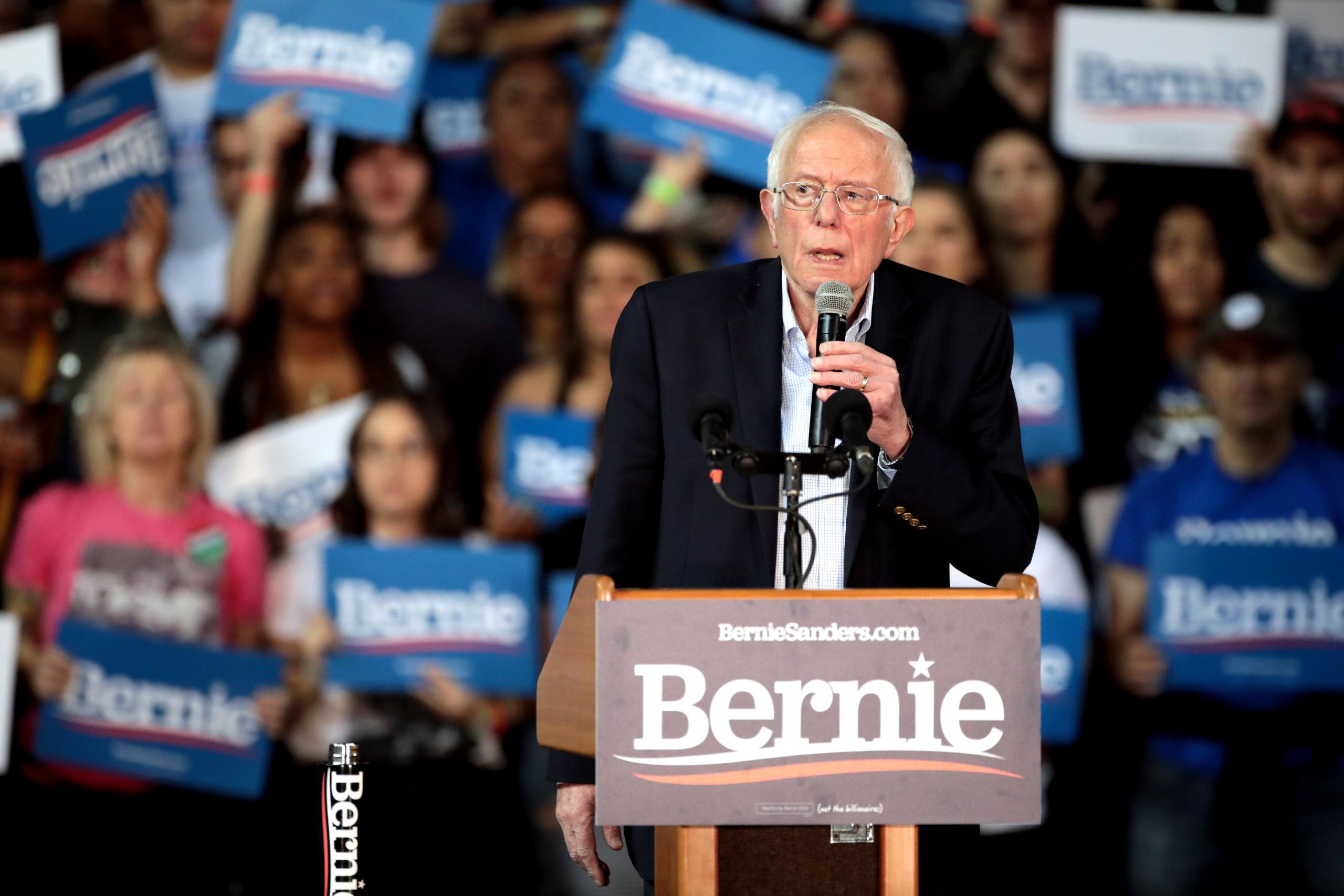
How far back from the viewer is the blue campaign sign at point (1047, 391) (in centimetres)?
522

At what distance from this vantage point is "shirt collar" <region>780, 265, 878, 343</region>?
6.17ft

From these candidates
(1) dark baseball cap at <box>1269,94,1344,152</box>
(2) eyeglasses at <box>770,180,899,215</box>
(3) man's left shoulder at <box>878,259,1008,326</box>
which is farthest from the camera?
(1) dark baseball cap at <box>1269,94,1344,152</box>

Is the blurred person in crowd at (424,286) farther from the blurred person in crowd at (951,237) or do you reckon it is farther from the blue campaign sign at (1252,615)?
the blue campaign sign at (1252,615)

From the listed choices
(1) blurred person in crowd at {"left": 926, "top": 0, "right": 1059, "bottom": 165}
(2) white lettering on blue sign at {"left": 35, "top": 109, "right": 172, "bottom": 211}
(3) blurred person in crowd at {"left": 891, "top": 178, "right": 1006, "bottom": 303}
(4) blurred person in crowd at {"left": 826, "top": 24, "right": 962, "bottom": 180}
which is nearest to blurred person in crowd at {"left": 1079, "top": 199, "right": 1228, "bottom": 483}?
(3) blurred person in crowd at {"left": 891, "top": 178, "right": 1006, "bottom": 303}

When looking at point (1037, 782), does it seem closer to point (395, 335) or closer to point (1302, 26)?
point (395, 335)

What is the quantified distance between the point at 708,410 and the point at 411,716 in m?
3.64

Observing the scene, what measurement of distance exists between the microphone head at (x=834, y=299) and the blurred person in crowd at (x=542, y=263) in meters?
3.60

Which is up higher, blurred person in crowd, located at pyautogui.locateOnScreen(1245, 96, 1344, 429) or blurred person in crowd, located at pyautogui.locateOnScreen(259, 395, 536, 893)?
blurred person in crowd, located at pyautogui.locateOnScreen(1245, 96, 1344, 429)

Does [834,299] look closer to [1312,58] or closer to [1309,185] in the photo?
[1309,185]

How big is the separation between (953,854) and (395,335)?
12.3 feet

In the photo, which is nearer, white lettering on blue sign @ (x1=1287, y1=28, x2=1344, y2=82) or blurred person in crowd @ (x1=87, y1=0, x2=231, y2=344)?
blurred person in crowd @ (x1=87, y1=0, x2=231, y2=344)

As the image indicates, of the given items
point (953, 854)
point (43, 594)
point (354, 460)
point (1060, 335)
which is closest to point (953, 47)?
point (1060, 335)

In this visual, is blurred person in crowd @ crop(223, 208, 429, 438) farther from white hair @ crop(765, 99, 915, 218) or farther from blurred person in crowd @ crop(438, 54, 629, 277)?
white hair @ crop(765, 99, 915, 218)

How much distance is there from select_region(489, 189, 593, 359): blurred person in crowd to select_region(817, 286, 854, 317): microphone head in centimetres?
360
